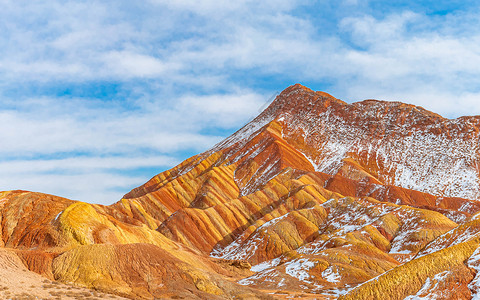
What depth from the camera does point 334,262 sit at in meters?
58.2

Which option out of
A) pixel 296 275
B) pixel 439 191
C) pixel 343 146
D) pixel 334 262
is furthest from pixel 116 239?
pixel 343 146

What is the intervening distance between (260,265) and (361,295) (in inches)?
2258

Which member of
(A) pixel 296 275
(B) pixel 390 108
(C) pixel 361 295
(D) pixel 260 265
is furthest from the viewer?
(B) pixel 390 108

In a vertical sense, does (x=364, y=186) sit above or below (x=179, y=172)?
below

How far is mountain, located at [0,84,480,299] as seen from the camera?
38375 mm

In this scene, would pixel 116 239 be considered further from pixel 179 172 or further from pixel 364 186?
pixel 179 172

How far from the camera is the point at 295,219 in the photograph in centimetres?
8606

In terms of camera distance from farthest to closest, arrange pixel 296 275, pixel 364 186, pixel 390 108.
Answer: pixel 390 108 → pixel 364 186 → pixel 296 275

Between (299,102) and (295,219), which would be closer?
(295,219)

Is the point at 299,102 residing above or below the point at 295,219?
above

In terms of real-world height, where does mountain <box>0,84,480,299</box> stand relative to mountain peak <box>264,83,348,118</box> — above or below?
below

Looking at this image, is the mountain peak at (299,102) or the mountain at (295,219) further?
the mountain peak at (299,102)

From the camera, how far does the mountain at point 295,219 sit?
38.4m

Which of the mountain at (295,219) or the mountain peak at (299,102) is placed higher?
the mountain peak at (299,102)
